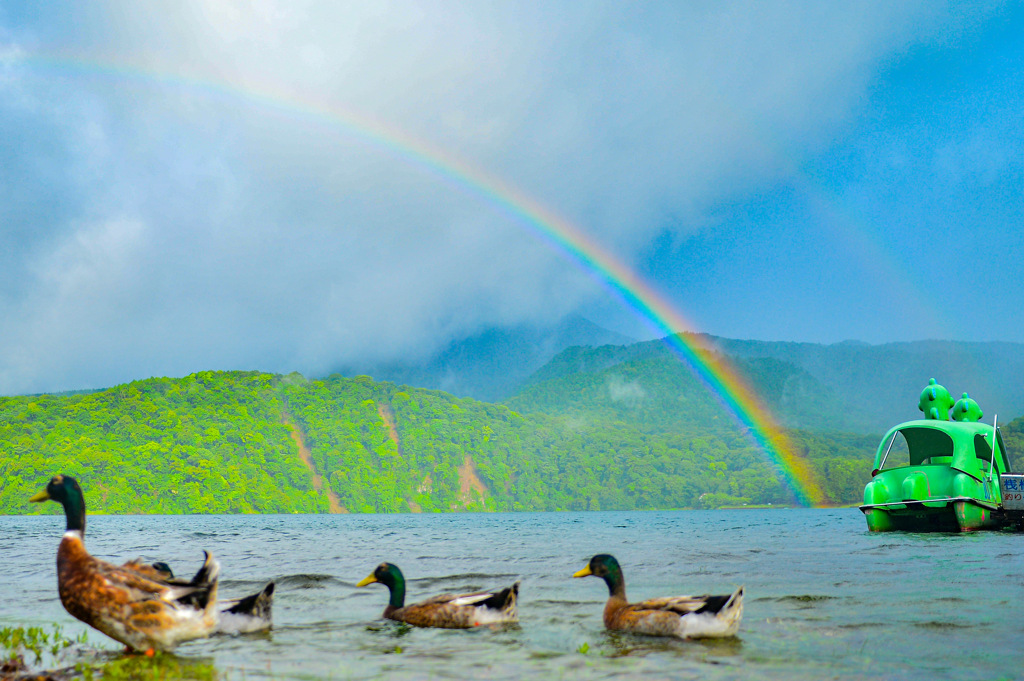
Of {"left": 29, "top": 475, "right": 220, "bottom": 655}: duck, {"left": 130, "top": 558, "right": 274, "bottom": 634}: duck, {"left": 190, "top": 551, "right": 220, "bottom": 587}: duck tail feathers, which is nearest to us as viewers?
{"left": 29, "top": 475, "right": 220, "bottom": 655}: duck

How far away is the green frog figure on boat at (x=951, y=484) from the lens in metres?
40.2

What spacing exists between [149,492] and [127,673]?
19704 centimetres

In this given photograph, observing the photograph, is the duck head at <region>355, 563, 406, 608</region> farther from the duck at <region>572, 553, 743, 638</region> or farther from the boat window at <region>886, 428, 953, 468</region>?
the boat window at <region>886, 428, 953, 468</region>

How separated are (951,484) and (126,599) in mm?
44575

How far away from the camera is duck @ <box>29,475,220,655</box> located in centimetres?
941

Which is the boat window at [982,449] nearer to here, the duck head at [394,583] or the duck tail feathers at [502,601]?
the duck tail feathers at [502,601]

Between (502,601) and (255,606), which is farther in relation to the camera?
(502,601)

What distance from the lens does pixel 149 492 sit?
597ft

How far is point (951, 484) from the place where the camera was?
135ft

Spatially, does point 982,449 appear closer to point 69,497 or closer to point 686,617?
point 686,617

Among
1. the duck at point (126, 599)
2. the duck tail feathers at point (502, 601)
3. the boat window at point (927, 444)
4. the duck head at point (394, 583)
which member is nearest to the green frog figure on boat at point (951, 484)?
the boat window at point (927, 444)

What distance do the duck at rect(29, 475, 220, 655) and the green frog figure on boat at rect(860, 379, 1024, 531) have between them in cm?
4197

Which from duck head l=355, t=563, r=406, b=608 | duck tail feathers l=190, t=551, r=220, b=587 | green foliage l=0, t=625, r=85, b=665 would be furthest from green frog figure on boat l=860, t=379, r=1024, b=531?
green foliage l=0, t=625, r=85, b=665

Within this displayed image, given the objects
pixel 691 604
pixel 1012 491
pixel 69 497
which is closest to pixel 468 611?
pixel 691 604
